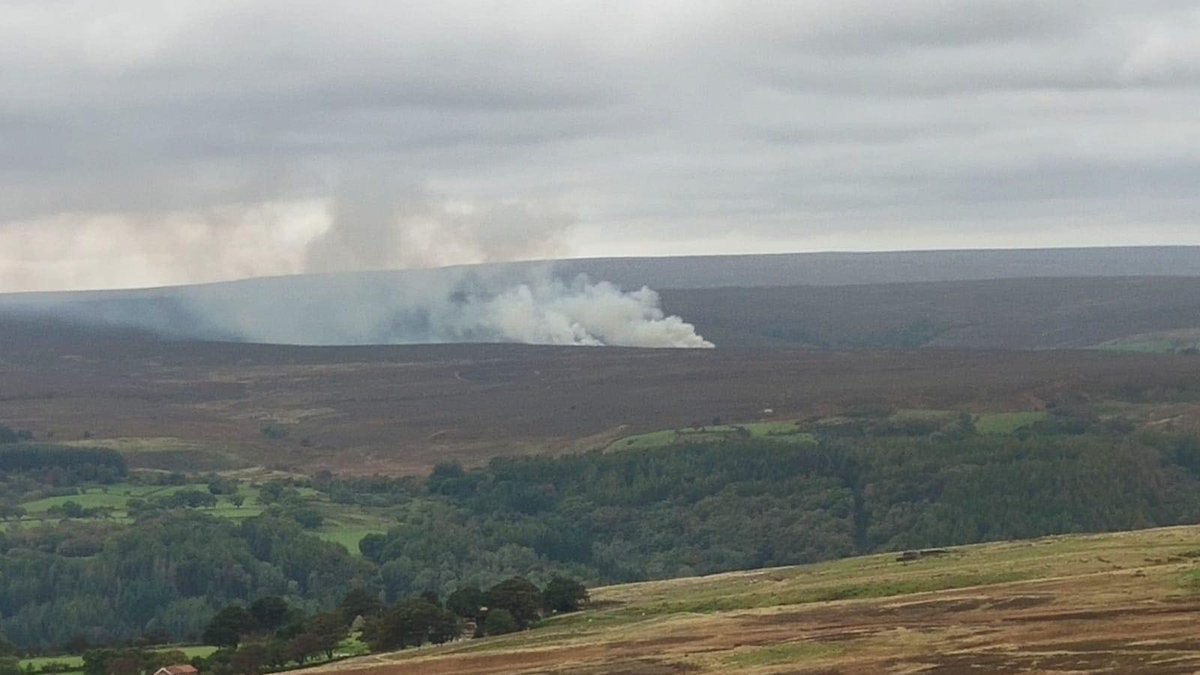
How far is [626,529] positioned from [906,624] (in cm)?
11041

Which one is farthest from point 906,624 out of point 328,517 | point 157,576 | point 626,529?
point 328,517

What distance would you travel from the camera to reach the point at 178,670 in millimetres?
94188

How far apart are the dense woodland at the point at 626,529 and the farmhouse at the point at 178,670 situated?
146 ft

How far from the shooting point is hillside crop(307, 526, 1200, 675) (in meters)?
63.7

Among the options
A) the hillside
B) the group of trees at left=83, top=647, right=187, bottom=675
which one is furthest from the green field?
the hillside

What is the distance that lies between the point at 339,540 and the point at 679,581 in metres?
57.3

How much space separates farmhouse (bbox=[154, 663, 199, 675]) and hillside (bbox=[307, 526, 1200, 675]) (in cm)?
921

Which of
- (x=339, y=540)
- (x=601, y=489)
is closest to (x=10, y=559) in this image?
(x=339, y=540)

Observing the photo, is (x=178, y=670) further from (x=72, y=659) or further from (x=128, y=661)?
(x=72, y=659)

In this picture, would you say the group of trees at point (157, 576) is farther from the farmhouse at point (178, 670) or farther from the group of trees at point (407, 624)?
the farmhouse at point (178, 670)

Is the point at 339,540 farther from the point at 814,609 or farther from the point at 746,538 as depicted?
the point at 814,609

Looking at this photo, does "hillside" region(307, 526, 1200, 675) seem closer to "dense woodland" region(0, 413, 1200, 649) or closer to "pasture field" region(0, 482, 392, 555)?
"dense woodland" region(0, 413, 1200, 649)

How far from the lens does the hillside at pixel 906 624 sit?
6366 centimetres

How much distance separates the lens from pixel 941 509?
561 ft
